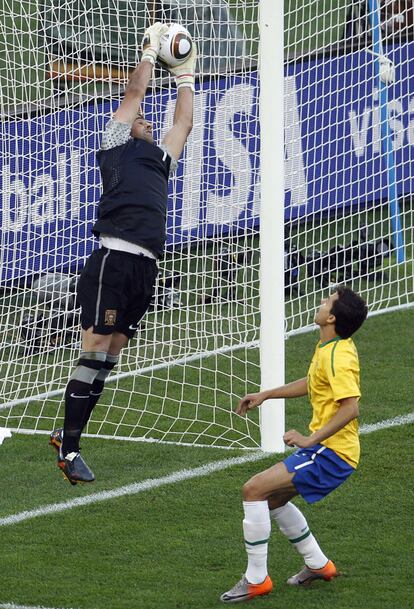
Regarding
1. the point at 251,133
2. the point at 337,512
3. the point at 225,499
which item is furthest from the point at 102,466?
the point at 251,133

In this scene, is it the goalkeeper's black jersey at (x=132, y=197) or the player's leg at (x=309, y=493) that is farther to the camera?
the goalkeeper's black jersey at (x=132, y=197)

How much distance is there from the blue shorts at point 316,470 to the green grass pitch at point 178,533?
0.56m

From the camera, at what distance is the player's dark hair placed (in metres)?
6.50

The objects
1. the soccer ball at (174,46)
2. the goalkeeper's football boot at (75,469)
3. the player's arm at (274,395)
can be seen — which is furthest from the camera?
the soccer ball at (174,46)

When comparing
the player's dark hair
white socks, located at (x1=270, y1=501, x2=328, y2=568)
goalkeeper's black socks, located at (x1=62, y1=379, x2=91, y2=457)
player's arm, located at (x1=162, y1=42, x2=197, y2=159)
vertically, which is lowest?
white socks, located at (x1=270, y1=501, x2=328, y2=568)

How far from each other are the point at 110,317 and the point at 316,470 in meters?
1.71

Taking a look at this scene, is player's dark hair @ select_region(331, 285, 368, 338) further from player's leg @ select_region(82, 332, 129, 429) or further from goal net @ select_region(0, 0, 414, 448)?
goal net @ select_region(0, 0, 414, 448)

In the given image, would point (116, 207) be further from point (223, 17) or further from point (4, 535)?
point (223, 17)

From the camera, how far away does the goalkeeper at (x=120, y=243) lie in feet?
24.8

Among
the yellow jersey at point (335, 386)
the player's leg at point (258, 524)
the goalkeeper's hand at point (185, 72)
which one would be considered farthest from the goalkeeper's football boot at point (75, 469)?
the goalkeeper's hand at point (185, 72)

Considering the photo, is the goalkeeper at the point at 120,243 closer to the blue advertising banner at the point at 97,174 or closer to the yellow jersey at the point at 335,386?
the yellow jersey at the point at 335,386

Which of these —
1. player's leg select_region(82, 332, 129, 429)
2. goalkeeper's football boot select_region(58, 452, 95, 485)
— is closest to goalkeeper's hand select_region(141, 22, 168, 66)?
player's leg select_region(82, 332, 129, 429)

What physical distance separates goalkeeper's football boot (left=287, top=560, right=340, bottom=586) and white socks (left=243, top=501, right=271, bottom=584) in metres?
0.27

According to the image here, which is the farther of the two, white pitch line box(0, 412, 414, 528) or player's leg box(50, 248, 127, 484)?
white pitch line box(0, 412, 414, 528)
